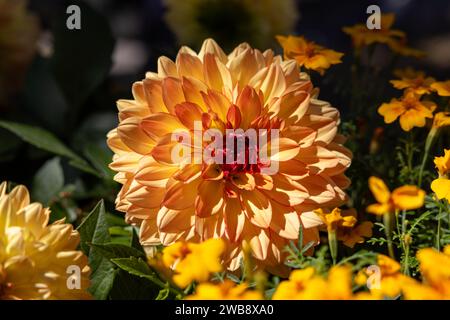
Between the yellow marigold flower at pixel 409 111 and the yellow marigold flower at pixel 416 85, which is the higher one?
the yellow marigold flower at pixel 416 85

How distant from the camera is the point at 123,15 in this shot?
4.52 feet

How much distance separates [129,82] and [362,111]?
0.35m

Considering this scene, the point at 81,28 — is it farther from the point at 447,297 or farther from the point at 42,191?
the point at 447,297

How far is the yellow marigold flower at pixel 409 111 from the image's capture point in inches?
20.4

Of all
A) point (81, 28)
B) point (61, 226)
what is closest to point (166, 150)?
point (61, 226)

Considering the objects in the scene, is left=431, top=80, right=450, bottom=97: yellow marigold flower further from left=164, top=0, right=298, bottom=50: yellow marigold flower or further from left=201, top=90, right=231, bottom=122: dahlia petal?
left=164, top=0, right=298, bottom=50: yellow marigold flower

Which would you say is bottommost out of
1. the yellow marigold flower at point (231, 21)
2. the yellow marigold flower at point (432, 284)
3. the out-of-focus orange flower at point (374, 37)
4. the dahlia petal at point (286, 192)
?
the yellow marigold flower at point (432, 284)

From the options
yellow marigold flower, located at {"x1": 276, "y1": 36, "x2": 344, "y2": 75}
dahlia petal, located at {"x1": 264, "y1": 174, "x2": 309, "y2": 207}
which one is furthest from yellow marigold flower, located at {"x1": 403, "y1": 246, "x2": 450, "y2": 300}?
yellow marigold flower, located at {"x1": 276, "y1": 36, "x2": 344, "y2": 75}

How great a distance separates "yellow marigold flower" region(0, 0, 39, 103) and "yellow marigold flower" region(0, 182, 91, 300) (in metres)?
0.42

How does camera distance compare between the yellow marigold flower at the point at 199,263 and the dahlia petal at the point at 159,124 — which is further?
the dahlia petal at the point at 159,124

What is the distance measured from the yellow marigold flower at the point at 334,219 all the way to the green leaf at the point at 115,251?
117mm

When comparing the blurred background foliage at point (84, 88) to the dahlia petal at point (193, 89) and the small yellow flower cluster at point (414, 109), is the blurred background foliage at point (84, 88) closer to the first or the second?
the small yellow flower cluster at point (414, 109)

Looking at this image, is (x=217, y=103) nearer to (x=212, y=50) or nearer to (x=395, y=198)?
(x=212, y=50)

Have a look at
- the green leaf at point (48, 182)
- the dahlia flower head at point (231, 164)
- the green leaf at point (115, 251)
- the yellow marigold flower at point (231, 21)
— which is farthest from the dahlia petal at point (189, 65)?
the yellow marigold flower at point (231, 21)
